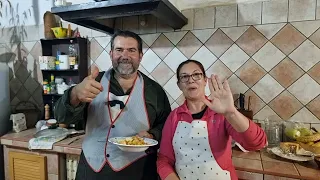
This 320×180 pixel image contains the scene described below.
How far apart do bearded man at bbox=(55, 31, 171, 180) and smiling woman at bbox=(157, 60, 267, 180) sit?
108 mm

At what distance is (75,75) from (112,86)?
0.95 metres

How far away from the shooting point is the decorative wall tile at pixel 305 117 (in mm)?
1397

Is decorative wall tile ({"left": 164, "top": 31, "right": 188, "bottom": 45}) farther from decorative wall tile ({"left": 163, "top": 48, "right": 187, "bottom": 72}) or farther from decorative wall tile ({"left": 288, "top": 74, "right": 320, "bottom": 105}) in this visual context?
decorative wall tile ({"left": 288, "top": 74, "right": 320, "bottom": 105})

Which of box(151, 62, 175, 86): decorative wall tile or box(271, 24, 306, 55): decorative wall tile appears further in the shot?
box(151, 62, 175, 86): decorative wall tile

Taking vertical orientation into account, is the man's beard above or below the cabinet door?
above

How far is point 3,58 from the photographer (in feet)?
7.29

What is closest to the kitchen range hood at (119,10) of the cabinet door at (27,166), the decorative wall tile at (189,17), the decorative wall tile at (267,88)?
the decorative wall tile at (189,17)

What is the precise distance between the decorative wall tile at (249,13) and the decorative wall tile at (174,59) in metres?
0.44

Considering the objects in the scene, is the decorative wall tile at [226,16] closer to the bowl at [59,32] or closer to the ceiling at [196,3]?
the ceiling at [196,3]

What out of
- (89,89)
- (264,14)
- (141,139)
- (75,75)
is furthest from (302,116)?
(75,75)

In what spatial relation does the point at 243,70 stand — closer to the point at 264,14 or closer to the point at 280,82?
the point at 280,82

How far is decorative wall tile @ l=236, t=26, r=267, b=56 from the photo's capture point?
1.47 metres

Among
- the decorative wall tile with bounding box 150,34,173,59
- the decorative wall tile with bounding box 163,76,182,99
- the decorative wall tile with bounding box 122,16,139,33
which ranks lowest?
the decorative wall tile with bounding box 163,76,182,99

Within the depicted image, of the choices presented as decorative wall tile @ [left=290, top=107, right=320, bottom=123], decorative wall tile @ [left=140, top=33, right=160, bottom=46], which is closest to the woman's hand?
decorative wall tile @ [left=290, top=107, right=320, bottom=123]
